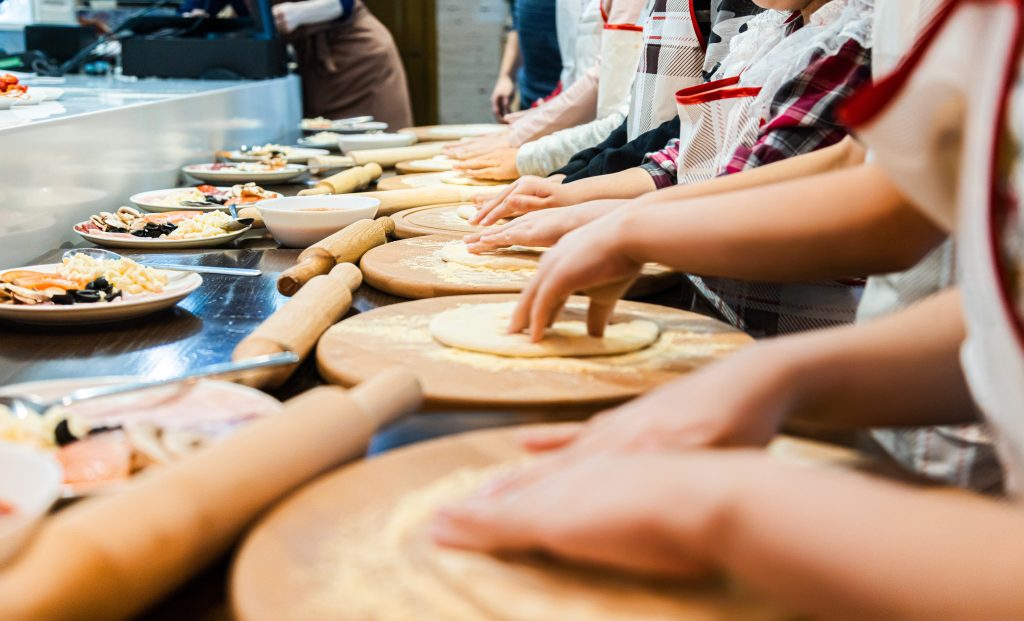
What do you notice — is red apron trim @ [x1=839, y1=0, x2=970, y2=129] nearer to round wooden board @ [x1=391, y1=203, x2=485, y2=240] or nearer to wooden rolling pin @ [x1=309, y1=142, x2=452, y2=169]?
round wooden board @ [x1=391, y1=203, x2=485, y2=240]

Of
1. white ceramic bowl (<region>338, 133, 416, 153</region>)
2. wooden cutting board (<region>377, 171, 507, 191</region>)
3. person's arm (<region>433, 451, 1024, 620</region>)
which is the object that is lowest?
white ceramic bowl (<region>338, 133, 416, 153</region>)

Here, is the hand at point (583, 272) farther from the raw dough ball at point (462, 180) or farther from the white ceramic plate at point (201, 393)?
the raw dough ball at point (462, 180)

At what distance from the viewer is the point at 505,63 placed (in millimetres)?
5965

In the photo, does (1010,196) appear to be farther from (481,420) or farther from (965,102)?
(481,420)

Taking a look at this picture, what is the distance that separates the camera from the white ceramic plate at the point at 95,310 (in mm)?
1213

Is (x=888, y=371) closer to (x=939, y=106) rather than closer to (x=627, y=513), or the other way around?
(x=939, y=106)

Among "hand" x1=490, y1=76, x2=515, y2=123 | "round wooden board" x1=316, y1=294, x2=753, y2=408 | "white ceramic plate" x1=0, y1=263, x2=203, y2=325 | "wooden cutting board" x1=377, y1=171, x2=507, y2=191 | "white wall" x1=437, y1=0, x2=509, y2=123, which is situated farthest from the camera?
"white wall" x1=437, y1=0, x2=509, y2=123

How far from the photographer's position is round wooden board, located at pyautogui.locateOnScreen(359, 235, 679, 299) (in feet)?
4.74

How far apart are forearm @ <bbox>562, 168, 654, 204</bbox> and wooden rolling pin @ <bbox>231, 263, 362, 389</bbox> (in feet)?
1.81

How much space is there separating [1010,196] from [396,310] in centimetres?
86

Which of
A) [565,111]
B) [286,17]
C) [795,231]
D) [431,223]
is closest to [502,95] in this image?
[286,17]

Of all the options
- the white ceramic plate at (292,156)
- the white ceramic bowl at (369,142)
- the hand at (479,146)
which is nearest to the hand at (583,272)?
the hand at (479,146)

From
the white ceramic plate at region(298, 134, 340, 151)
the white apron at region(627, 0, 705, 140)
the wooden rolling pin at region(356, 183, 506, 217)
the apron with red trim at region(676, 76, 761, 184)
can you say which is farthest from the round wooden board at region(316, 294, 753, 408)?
the white ceramic plate at region(298, 134, 340, 151)

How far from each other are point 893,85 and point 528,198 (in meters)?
1.15
